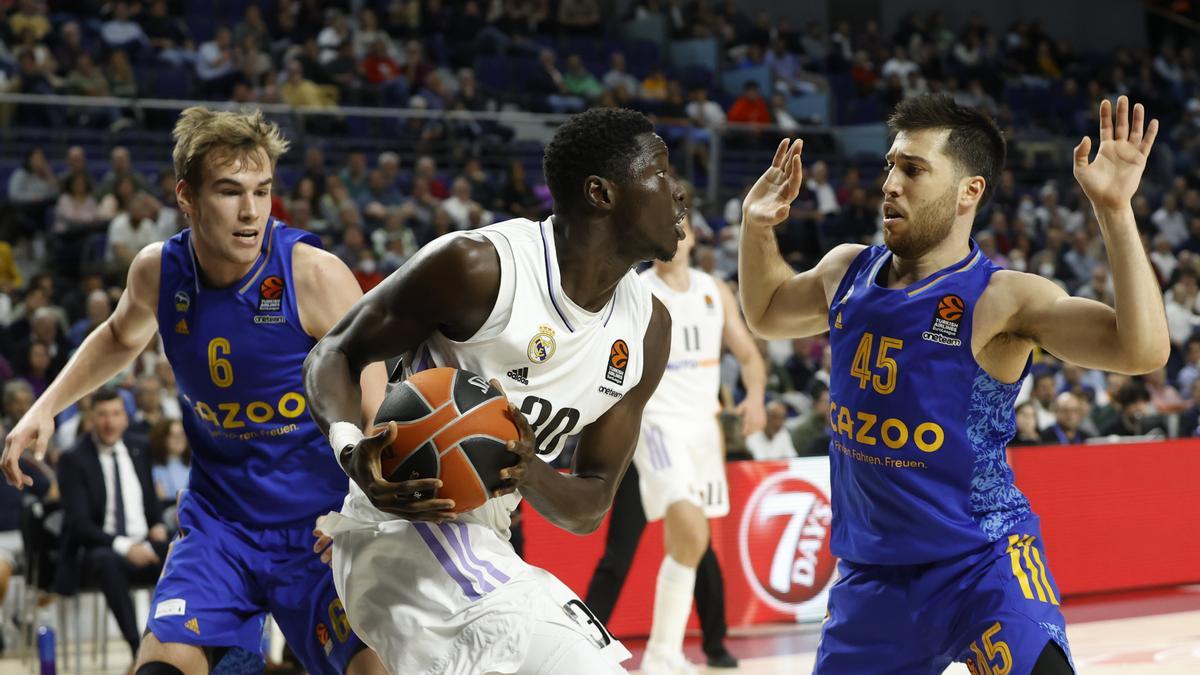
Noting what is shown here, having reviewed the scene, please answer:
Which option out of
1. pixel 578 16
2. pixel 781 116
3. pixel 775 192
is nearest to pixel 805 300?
pixel 775 192

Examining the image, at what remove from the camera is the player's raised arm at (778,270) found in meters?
3.93

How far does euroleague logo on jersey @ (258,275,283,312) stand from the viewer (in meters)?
3.92

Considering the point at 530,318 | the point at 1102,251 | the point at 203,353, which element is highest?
the point at 530,318

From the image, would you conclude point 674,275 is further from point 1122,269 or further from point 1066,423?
point 1066,423

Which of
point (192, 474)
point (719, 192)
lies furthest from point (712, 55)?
point (192, 474)

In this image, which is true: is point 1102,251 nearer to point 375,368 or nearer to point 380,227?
point 380,227

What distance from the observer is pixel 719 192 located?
15391 mm

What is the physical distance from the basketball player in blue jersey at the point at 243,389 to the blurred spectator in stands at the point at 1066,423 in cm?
805

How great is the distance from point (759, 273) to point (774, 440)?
5.73m

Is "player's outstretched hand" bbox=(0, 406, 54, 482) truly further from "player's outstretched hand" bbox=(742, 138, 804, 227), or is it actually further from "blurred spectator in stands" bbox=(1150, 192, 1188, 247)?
"blurred spectator in stands" bbox=(1150, 192, 1188, 247)

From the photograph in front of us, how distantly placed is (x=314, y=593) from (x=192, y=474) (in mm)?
586

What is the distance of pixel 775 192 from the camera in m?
3.97

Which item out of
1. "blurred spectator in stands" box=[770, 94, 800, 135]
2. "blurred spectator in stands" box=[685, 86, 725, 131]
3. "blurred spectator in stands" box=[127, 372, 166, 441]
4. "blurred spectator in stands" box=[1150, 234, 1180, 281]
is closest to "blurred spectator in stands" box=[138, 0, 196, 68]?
"blurred spectator in stands" box=[685, 86, 725, 131]

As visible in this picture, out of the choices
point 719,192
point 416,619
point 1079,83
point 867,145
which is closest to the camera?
point 416,619
